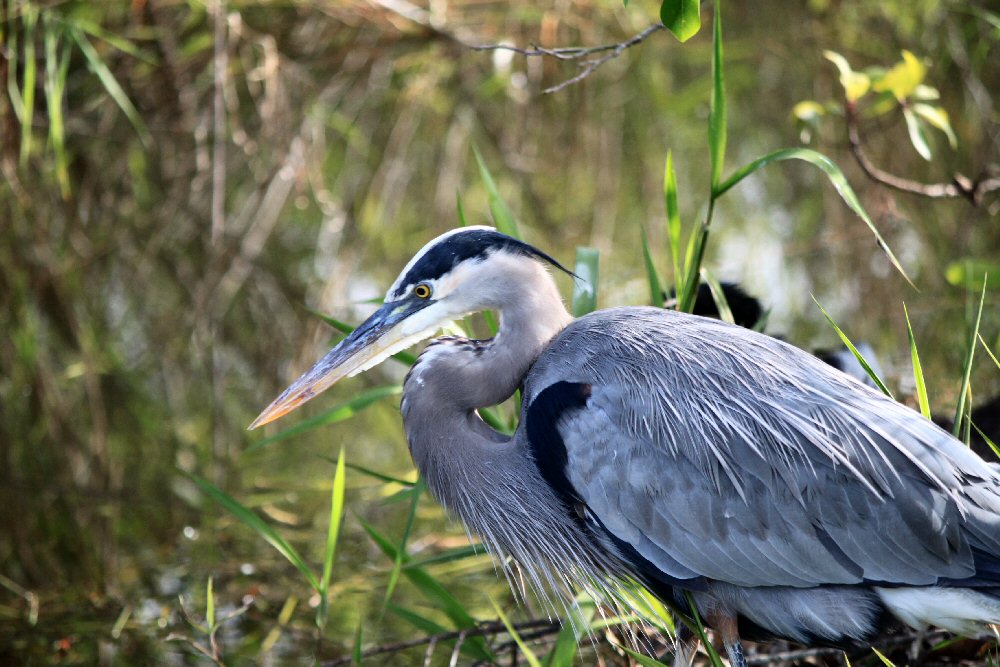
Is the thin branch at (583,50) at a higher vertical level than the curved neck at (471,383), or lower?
higher

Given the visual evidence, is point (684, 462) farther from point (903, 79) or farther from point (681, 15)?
point (903, 79)

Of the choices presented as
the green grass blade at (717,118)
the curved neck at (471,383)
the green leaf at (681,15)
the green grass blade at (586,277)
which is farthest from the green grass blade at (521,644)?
the green leaf at (681,15)

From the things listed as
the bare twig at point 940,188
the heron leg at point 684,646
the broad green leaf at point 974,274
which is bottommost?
the heron leg at point 684,646

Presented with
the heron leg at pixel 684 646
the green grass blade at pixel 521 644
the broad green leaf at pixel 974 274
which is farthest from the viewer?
the broad green leaf at pixel 974 274

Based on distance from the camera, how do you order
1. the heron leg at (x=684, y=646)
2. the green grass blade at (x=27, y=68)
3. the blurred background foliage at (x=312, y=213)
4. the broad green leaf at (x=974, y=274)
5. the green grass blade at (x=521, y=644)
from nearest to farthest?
1. the green grass blade at (x=521, y=644)
2. the heron leg at (x=684, y=646)
3. the broad green leaf at (x=974, y=274)
4. the green grass blade at (x=27, y=68)
5. the blurred background foliage at (x=312, y=213)

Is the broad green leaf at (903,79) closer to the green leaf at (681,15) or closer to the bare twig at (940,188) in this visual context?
the bare twig at (940,188)

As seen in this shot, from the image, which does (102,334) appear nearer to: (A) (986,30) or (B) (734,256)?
(B) (734,256)

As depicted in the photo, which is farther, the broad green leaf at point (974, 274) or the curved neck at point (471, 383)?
the broad green leaf at point (974, 274)

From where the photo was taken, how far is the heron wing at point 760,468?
6.68ft

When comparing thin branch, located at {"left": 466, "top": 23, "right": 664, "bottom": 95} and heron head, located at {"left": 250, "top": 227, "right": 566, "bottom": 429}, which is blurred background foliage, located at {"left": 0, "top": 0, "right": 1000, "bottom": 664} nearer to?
heron head, located at {"left": 250, "top": 227, "right": 566, "bottom": 429}

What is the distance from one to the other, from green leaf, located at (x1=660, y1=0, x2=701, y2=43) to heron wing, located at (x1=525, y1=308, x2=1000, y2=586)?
0.66m

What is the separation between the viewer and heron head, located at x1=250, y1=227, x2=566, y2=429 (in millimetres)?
2434

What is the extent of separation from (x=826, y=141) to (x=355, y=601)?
10.0 feet

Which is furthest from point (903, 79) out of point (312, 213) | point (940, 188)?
point (312, 213)
